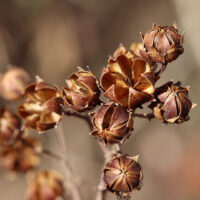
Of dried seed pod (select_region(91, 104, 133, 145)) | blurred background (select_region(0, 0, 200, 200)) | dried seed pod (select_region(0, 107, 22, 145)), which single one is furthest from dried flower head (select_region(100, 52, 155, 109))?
blurred background (select_region(0, 0, 200, 200))

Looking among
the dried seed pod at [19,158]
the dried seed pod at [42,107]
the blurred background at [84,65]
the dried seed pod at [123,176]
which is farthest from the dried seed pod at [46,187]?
the blurred background at [84,65]

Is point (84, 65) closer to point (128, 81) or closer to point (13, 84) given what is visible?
point (13, 84)

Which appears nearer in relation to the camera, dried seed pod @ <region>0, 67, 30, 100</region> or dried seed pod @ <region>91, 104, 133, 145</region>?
dried seed pod @ <region>91, 104, 133, 145</region>

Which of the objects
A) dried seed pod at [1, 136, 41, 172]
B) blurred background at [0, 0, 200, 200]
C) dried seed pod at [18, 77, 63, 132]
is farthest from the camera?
blurred background at [0, 0, 200, 200]

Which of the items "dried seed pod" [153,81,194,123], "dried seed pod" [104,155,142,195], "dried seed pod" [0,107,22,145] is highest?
"dried seed pod" [153,81,194,123]

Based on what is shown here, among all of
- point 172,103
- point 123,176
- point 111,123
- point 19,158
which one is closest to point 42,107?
point 111,123

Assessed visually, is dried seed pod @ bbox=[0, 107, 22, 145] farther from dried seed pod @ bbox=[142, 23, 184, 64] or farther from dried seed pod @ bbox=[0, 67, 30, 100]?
dried seed pod @ bbox=[142, 23, 184, 64]
